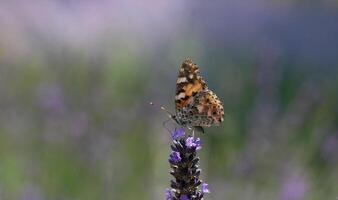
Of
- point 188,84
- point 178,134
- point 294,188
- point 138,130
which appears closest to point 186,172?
point 178,134

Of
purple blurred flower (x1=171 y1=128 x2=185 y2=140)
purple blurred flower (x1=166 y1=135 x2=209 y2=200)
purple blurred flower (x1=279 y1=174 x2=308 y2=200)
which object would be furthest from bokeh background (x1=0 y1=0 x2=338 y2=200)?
purple blurred flower (x1=166 y1=135 x2=209 y2=200)

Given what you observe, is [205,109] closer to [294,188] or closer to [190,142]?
[190,142]

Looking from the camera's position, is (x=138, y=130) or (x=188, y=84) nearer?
(x=188, y=84)

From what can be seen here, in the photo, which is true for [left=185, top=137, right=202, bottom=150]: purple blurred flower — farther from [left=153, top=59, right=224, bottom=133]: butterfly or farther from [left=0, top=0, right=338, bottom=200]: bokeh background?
[left=0, top=0, right=338, bottom=200]: bokeh background

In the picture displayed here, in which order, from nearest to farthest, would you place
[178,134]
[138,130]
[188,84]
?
[178,134] → [188,84] → [138,130]

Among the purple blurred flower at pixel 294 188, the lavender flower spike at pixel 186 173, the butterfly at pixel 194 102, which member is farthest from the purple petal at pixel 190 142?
the purple blurred flower at pixel 294 188

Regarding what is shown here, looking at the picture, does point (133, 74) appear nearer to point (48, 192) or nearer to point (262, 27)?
point (262, 27)

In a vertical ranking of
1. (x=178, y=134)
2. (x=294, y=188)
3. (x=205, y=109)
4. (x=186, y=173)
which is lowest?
(x=186, y=173)

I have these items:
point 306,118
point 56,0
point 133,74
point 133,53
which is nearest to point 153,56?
point 133,53
